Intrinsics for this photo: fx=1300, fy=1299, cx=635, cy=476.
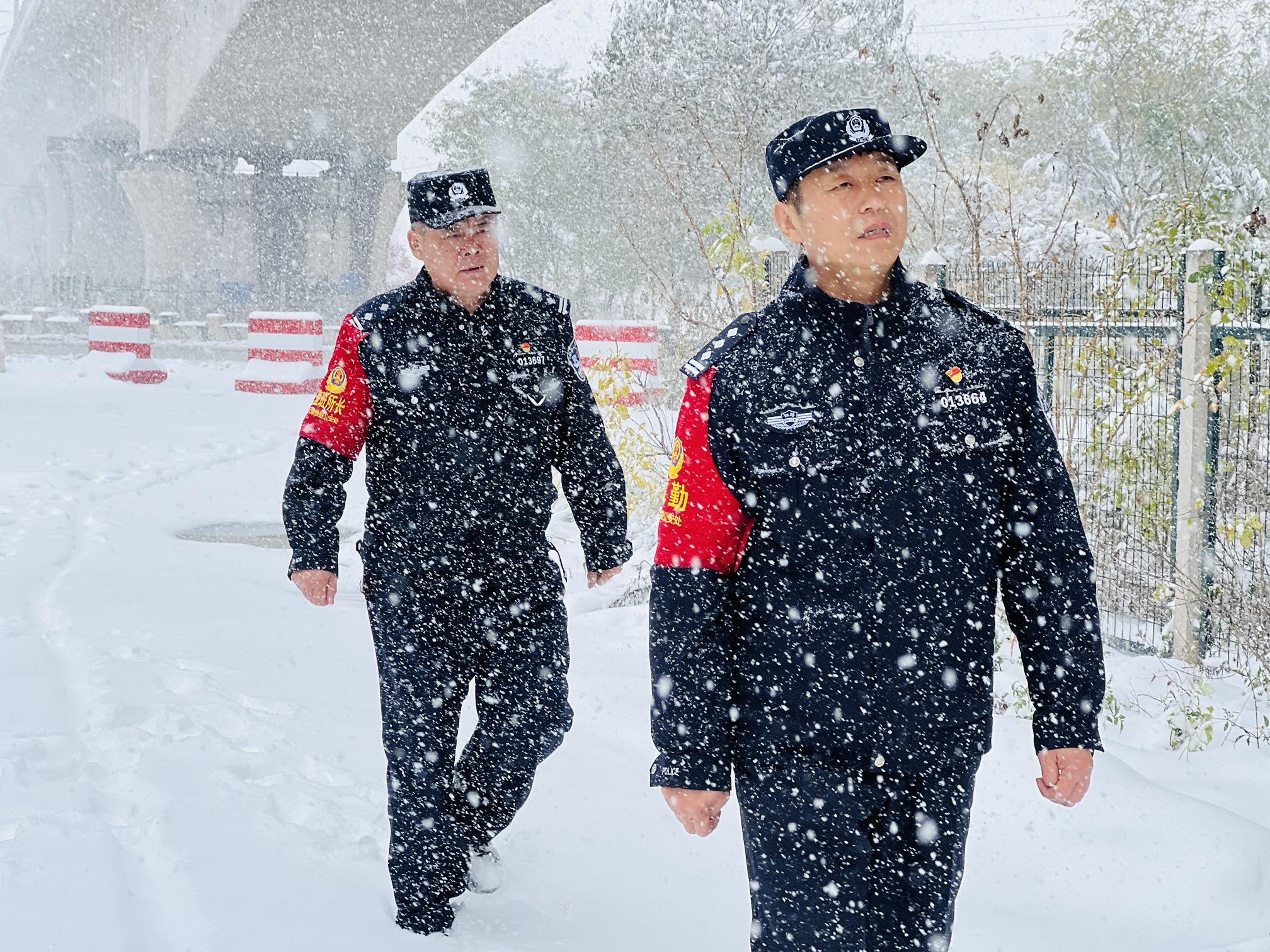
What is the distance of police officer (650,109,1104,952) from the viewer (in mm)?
2408

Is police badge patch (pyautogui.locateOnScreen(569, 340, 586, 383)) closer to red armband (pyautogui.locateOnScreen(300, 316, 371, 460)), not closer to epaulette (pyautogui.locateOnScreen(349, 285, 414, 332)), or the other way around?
epaulette (pyautogui.locateOnScreen(349, 285, 414, 332))

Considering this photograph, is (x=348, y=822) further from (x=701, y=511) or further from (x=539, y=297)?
(x=701, y=511)

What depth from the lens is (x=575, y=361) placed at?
3.77 meters

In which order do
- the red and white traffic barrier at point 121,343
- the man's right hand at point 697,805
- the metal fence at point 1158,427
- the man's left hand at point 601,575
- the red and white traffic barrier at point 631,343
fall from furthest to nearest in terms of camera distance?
the red and white traffic barrier at point 121,343
the red and white traffic barrier at point 631,343
the metal fence at point 1158,427
the man's left hand at point 601,575
the man's right hand at point 697,805

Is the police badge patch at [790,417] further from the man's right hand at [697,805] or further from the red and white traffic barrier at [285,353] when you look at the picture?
the red and white traffic barrier at [285,353]

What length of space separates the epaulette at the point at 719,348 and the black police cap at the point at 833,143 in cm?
28

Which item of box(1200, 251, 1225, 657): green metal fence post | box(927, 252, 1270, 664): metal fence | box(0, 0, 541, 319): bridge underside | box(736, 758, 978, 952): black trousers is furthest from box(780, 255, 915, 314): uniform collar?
box(0, 0, 541, 319): bridge underside

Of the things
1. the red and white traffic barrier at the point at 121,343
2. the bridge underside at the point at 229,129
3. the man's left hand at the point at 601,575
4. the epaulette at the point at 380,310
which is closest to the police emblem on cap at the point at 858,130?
the epaulette at the point at 380,310

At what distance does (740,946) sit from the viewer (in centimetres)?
369

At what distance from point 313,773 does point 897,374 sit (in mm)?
3074

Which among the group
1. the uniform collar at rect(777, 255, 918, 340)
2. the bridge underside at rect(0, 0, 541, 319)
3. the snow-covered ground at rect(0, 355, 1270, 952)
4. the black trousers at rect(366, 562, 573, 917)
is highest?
the bridge underside at rect(0, 0, 541, 319)

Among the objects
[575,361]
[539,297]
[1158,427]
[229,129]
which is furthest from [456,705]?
[229,129]

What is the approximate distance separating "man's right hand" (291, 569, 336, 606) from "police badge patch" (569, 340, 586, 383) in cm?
89

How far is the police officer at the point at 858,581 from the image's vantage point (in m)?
2.41
